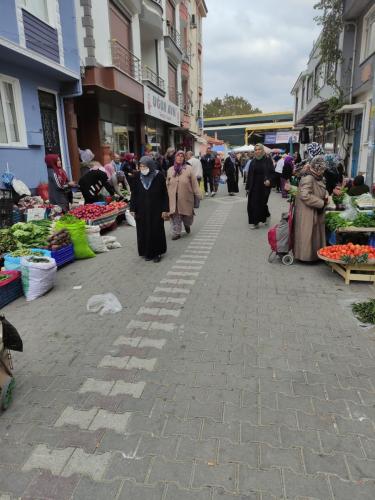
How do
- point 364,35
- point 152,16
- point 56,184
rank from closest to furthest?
point 56,184
point 364,35
point 152,16

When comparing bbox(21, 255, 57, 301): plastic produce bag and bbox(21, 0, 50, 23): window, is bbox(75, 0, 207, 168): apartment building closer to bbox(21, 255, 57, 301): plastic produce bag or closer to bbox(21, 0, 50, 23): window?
bbox(21, 0, 50, 23): window

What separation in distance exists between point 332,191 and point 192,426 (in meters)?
6.81

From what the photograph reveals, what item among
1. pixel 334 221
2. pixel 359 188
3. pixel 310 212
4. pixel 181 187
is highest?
pixel 181 187

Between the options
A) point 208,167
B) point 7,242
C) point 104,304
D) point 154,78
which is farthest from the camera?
point 154,78

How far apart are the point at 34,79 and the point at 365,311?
9.66 metres

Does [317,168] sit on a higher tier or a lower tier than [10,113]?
lower

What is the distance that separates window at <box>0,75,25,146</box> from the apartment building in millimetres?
3169

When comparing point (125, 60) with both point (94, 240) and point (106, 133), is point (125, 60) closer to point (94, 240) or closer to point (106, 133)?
point (106, 133)

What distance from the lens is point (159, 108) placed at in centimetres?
1778

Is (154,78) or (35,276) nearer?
(35,276)

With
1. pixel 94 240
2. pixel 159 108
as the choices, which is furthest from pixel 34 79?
pixel 159 108

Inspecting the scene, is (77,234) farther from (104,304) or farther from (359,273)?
(359,273)

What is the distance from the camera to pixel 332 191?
815 cm

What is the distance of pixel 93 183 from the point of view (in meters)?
9.34
